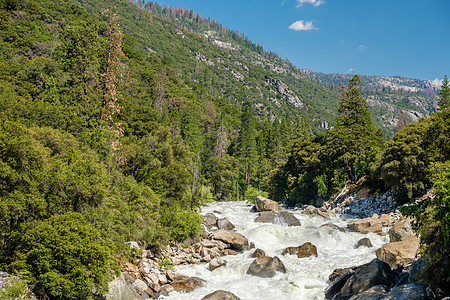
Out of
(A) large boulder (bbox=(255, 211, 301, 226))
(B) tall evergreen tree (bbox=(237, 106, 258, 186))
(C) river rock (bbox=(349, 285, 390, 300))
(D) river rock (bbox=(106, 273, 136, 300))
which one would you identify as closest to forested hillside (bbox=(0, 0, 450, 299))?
(D) river rock (bbox=(106, 273, 136, 300))

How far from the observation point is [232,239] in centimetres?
2394

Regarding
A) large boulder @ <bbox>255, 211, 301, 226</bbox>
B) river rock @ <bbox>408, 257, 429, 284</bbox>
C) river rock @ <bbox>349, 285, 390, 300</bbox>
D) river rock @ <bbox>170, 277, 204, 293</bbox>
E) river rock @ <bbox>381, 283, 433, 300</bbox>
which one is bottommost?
river rock @ <bbox>170, 277, 204, 293</bbox>

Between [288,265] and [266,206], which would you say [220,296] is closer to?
[288,265]

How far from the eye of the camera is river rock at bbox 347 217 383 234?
24823 mm

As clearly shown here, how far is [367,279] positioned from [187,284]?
901 cm

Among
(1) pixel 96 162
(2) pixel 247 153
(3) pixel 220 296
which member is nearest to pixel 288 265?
(3) pixel 220 296

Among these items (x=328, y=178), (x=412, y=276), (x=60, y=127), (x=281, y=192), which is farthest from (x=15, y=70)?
(x=281, y=192)

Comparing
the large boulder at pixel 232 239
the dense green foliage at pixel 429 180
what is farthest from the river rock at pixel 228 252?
the dense green foliage at pixel 429 180

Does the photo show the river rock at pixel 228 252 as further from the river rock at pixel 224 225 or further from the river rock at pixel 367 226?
the river rock at pixel 367 226

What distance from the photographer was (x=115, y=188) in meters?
17.8

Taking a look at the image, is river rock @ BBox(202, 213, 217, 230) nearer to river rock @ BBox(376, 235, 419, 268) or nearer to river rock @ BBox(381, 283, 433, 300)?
river rock @ BBox(376, 235, 419, 268)

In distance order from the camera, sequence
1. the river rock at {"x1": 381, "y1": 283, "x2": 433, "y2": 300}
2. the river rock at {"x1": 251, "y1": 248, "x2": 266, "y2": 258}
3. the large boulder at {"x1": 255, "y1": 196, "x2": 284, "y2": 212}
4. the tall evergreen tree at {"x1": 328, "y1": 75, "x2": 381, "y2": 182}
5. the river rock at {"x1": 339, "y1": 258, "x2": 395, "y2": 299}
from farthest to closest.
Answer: the tall evergreen tree at {"x1": 328, "y1": 75, "x2": 381, "y2": 182} → the large boulder at {"x1": 255, "y1": 196, "x2": 284, "y2": 212} → the river rock at {"x1": 251, "y1": 248, "x2": 266, "y2": 258} → the river rock at {"x1": 339, "y1": 258, "x2": 395, "y2": 299} → the river rock at {"x1": 381, "y1": 283, "x2": 433, "y2": 300}

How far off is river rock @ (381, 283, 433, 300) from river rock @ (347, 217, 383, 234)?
14421 millimetres

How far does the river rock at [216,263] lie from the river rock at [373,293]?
29.4 feet
